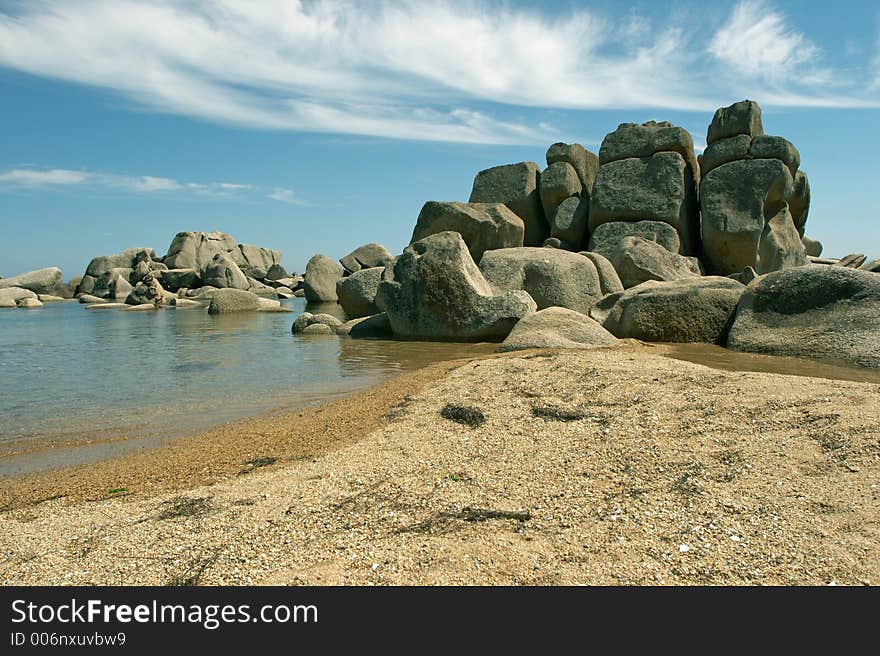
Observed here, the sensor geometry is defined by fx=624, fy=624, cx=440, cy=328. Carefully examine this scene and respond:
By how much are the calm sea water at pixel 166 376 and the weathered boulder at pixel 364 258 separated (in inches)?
513

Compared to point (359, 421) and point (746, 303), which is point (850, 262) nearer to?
point (746, 303)

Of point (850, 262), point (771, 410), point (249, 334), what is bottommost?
point (249, 334)

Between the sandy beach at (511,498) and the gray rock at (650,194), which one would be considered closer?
A: the sandy beach at (511,498)

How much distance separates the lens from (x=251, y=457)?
14.9 feet

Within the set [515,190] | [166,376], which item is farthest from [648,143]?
[166,376]

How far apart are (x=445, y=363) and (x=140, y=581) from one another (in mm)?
6203

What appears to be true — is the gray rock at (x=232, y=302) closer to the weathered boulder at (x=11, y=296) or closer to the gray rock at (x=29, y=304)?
the gray rock at (x=29, y=304)

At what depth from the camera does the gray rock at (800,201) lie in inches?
667

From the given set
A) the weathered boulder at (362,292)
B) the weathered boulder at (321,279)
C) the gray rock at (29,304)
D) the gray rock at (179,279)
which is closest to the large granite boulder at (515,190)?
the weathered boulder at (362,292)

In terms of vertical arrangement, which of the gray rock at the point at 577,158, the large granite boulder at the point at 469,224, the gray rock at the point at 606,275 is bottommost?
the gray rock at the point at 606,275

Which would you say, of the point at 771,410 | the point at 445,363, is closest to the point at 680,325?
the point at 445,363

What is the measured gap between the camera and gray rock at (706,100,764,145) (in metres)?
15.6

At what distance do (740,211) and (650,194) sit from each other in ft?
7.04

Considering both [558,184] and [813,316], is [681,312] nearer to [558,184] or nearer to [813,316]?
[813,316]
